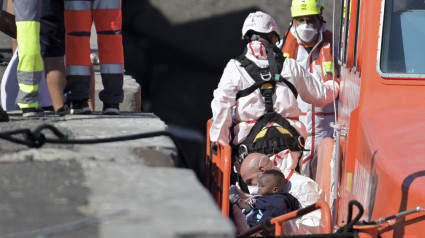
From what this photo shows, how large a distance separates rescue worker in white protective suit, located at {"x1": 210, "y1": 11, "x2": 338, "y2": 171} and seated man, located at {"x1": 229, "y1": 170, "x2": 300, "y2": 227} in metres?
0.54

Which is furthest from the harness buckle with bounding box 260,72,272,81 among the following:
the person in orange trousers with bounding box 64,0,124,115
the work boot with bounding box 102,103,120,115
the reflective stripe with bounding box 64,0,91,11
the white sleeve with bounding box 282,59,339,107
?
the reflective stripe with bounding box 64,0,91,11

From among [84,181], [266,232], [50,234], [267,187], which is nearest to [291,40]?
[267,187]

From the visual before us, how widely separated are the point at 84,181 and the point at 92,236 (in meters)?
0.51

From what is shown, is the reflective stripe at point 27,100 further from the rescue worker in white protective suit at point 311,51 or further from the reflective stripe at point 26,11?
the rescue worker in white protective suit at point 311,51

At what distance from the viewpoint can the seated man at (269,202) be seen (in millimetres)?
5164

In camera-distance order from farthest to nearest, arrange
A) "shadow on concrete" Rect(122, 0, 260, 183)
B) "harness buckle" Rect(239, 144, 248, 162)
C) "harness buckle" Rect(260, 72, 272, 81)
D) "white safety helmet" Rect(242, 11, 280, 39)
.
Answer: "shadow on concrete" Rect(122, 0, 260, 183), "white safety helmet" Rect(242, 11, 280, 39), "harness buckle" Rect(239, 144, 248, 162), "harness buckle" Rect(260, 72, 272, 81)

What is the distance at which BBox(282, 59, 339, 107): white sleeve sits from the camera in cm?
594

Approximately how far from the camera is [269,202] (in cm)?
521

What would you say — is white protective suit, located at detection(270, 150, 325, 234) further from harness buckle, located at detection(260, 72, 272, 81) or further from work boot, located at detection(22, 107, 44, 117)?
work boot, located at detection(22, 107, 44, 117)

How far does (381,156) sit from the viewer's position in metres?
3.68

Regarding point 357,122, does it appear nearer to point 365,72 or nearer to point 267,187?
point 365,72

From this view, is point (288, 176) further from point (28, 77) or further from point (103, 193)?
A: point (103, 193)

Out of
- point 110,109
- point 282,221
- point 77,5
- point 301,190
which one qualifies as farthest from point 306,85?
point 282,221

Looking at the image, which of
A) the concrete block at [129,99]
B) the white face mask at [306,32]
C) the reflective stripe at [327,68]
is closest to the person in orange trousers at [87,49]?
the concrete block at [129,99]
